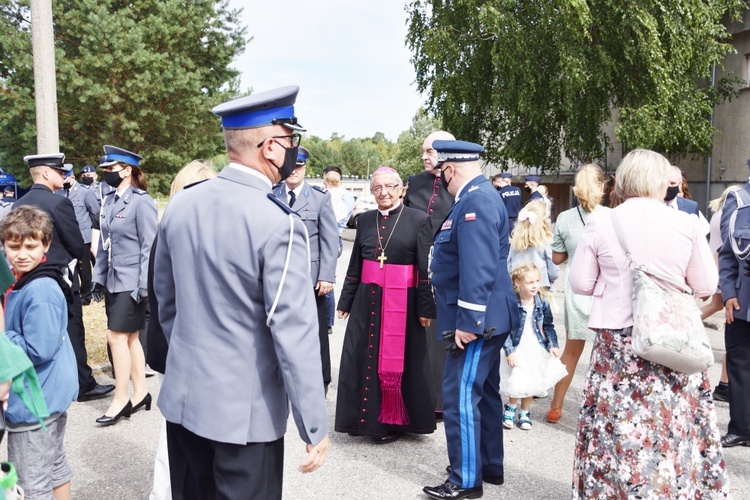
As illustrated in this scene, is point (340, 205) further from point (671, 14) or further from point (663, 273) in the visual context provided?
point (671, 14)

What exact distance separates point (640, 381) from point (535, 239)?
3.24 meters

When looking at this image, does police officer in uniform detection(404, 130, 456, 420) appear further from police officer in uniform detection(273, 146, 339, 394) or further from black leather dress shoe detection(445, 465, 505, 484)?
black leather dress shoe detection(445, 465, 505, 484)

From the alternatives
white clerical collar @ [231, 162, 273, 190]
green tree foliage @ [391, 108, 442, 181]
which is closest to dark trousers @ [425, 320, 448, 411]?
white clerical collar @ [231, 162, 273, 190]

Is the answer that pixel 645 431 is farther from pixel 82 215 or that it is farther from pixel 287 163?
pixel 82 215

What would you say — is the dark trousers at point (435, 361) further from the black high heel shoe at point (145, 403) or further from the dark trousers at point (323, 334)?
the black high heel shoe at point (145, 403)

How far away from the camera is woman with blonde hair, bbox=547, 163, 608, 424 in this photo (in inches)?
204

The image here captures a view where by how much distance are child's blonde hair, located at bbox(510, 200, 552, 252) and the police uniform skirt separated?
135 inches

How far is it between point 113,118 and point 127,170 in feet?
55.3

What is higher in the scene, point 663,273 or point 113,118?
point 113,118

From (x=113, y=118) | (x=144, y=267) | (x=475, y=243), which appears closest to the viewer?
(x=475, y=243)

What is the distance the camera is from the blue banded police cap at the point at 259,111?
2.41 meters

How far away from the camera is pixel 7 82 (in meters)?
21.0

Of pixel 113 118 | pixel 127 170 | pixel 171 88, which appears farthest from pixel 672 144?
pixel 127 170

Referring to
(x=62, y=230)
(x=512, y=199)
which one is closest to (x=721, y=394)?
(x=512, y=199)
